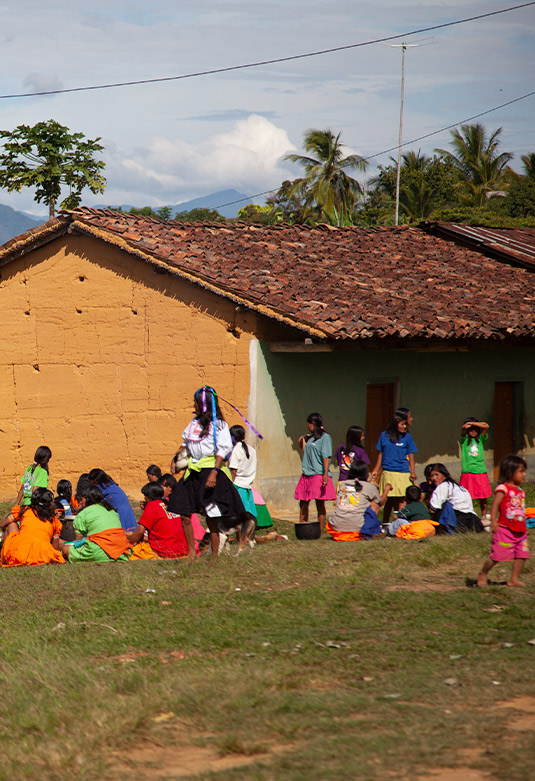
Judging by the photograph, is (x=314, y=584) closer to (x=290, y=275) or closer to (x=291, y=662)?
(x=291, y=662)

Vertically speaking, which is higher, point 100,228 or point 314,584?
point 100,228

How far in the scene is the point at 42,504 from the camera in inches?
372

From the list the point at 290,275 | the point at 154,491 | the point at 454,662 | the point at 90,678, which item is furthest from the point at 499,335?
the point at 90,678

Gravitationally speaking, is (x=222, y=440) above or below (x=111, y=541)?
above

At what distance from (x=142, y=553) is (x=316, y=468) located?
3.02m

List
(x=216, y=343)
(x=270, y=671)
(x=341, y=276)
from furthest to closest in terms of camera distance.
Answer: (x=341, y=276), (x=216, y=343), (x=270, y=671)

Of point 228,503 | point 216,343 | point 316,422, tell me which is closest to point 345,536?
point 316,422

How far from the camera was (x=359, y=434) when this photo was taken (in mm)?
11320

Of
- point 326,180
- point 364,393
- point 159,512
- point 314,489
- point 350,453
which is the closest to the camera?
point 159,512

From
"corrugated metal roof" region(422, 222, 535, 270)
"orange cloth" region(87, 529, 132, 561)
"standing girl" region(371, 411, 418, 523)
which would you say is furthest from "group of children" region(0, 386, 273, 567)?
"corrugated metal roof" region(422, 222, 535, 270)

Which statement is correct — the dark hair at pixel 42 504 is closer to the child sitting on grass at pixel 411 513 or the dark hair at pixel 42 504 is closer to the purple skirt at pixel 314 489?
the purple skirt at pixel 314 489

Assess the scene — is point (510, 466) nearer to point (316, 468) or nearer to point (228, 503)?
point (228, 503)

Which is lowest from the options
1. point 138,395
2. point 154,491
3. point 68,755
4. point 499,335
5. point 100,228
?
point 68,755

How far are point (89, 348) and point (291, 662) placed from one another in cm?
987
